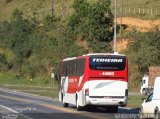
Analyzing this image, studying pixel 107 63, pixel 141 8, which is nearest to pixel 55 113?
pixel 107 63

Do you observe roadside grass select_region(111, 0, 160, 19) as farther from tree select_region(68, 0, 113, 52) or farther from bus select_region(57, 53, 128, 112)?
bus select_region(57, 53, 128, 112)

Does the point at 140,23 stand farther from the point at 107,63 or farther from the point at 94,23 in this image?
the point at 107,63

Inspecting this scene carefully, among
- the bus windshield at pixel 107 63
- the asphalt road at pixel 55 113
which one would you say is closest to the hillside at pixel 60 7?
the asphalt road at pixel 55 113

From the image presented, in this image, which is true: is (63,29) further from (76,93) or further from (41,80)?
(76,93)

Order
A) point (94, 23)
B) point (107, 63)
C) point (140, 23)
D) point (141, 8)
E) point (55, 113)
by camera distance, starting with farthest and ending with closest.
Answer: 1. point (141, 8)
2. point (140, 23)
3. point (94, 23)
4. point (107, 63)
5. point (55, 113)

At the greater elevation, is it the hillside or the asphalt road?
the hillside

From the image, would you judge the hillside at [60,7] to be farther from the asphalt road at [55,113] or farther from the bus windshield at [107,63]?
the bus windshield at [107,63]

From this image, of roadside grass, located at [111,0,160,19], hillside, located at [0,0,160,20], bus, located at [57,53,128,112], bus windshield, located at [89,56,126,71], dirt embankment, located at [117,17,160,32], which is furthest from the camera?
hillside, located at [0,0,160,20]

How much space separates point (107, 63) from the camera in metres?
→ 35.0

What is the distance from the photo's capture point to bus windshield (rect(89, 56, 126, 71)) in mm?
34906

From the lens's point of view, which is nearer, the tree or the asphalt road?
the asphalt road

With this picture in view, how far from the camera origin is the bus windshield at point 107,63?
34.9m

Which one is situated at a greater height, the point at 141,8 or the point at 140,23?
the point at 141,8

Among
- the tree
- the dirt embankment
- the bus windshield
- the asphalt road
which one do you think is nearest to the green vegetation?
the tree
